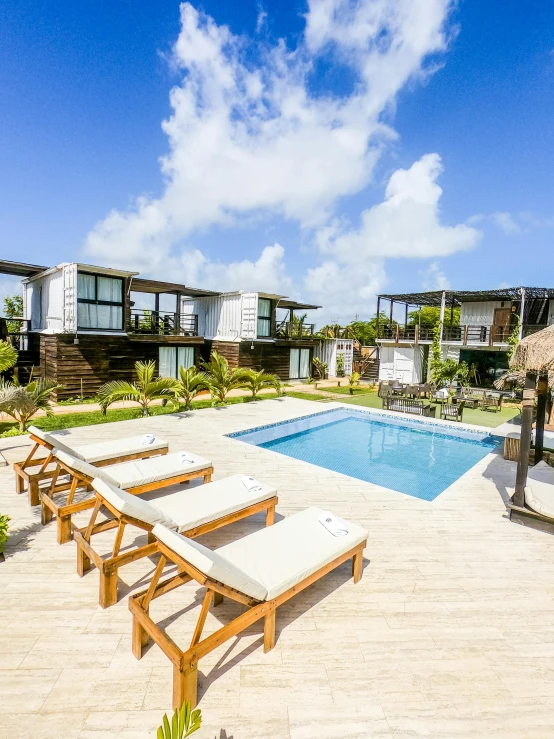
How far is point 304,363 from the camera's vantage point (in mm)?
26016

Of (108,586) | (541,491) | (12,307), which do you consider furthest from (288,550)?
(12,307)

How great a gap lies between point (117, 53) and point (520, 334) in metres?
20.7

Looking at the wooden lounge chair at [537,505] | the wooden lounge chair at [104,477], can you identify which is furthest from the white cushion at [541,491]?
the wooden lounge chair at [104,477]

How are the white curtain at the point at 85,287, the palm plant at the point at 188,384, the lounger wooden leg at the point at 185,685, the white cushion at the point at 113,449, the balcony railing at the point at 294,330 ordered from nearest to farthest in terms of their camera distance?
1. the lounger wooden leg at the point at 185,685
2. the white cushion at the point at 113,449
3. the palm plant at the point at 188,384
4. the white curtain at the point at 85,287
5. the balcony railing at the point at 294,330

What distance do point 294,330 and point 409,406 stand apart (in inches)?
559

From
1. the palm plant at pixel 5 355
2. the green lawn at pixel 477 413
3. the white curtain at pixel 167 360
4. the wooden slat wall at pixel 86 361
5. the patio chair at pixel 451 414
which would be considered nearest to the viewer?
the palm plant at pixel 5 355

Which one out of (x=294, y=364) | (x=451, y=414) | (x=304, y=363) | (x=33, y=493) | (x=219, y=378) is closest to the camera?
(x=33, y=493)

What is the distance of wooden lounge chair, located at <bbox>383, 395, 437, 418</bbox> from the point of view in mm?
13750

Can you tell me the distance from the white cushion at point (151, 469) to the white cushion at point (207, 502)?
31.9 inches

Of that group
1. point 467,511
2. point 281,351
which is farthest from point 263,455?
point 281,351

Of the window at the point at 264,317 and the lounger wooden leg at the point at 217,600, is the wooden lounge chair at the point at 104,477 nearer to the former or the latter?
the lounger wooden leg at the point at 217,600

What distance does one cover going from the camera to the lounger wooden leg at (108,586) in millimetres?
3402

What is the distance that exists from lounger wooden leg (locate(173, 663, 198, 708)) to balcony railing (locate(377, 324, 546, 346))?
74.1ft

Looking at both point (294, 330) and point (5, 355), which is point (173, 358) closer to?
point (294, 330)
